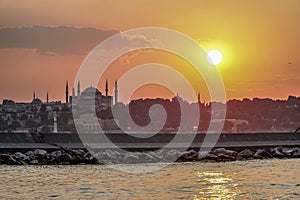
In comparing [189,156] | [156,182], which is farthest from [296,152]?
[156,182]

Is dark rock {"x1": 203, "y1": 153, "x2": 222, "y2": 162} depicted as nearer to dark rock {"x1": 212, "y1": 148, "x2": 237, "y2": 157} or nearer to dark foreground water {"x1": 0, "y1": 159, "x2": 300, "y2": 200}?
dark rock {"x1": 212, "y1": 148, "x2": 237, "y2": 157}

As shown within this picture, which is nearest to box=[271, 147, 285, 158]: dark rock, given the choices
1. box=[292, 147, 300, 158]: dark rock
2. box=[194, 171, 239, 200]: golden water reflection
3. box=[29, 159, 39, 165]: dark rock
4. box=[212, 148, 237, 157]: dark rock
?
box=[292, 147, 300, 158]: dark rock

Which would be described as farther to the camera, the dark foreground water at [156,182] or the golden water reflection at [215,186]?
the dark foreground water at [156,182]

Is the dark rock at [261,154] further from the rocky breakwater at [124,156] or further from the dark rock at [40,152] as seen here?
the dark rock at [40,152]

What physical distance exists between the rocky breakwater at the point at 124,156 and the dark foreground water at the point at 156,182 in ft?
10.0

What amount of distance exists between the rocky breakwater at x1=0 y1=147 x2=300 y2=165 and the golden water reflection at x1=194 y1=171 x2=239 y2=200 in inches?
362

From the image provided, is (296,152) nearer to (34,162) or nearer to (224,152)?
(224,152)

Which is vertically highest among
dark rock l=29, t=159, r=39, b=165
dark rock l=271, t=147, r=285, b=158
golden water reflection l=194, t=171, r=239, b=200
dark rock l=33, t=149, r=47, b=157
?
dark rock l=33, t=149, r=47, b=157

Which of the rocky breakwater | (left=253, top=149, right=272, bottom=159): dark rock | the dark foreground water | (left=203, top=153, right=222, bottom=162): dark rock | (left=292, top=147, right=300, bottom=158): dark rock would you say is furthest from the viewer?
(left=292, top=147, right=300, bottom=158): dark rock

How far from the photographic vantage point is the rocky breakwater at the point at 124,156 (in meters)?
38.7

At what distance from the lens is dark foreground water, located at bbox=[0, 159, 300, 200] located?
75.0 feet

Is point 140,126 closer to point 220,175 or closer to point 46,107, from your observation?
point 46,107

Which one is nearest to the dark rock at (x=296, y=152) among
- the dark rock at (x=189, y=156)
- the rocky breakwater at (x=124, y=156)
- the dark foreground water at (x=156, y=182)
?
the rocky breakwater at (x=124, y=156)

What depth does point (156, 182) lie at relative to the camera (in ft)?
88.0
